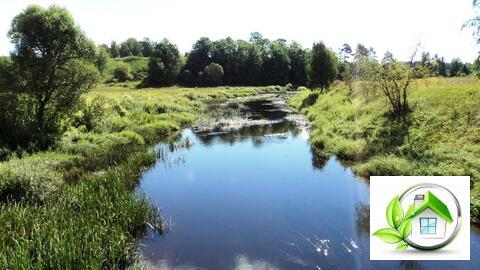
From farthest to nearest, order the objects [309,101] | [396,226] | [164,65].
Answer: [164,65], [309,101], [396,226]

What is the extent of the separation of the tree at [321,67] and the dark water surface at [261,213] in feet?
115

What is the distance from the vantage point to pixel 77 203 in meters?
13.4

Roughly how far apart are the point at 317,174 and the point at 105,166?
11002 millimetres

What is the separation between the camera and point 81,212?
12.9 metres

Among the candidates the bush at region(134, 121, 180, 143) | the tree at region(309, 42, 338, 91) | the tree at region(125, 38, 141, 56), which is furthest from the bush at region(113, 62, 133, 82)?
the bush at region(134, 121, 180, 143)

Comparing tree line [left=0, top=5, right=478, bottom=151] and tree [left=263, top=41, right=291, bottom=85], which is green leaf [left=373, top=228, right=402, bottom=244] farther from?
tree [left=263, top=41, right=291, bottom=85]

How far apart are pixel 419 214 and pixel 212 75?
346 ft

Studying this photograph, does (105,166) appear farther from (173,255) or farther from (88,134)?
(173,255)

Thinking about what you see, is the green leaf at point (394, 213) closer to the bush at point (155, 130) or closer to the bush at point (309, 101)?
the bush at point (155, 130)

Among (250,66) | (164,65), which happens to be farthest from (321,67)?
(164,65)

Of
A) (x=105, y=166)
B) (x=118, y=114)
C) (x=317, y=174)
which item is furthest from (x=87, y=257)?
(x=118, y=114)

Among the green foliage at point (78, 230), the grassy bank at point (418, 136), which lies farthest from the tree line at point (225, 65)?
the green foliage at point (78, 230)

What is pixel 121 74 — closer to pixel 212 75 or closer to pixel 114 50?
pixel 212 75

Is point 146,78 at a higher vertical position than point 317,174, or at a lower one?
higher
